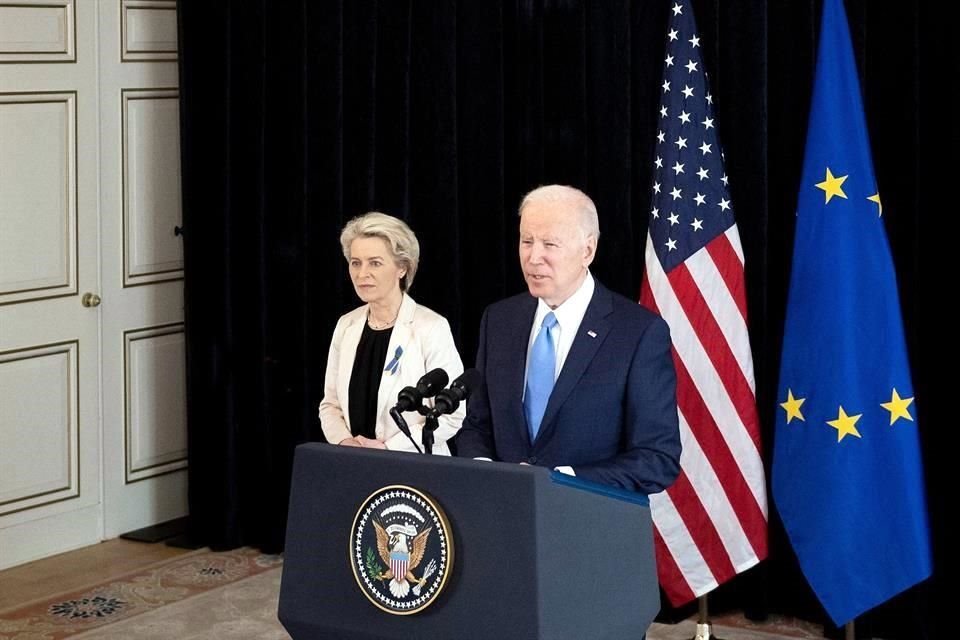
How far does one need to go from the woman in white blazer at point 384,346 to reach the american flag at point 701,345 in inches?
30.4

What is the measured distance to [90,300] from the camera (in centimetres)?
602

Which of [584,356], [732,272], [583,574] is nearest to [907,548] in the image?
[732,272]

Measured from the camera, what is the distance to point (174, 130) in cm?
634

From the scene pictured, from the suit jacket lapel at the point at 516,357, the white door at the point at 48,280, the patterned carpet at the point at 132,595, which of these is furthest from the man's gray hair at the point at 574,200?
the white door at the point at 48,280

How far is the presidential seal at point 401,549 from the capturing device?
7.92 ft

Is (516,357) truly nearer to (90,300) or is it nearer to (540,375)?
(540,375)

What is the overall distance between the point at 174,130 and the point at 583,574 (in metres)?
4.35

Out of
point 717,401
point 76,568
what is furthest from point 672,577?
point 76,568

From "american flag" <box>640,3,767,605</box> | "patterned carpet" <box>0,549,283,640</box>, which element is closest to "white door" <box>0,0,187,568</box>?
"patterned carpet" <box>0,549,283,640</box>

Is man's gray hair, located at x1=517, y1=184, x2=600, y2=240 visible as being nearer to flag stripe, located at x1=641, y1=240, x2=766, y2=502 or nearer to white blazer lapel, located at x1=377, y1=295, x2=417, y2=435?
white blazer lapel, located at x1=377, y1=295, x2=417, y2=435

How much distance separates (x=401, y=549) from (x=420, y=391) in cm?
30

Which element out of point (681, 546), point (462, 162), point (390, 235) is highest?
point (462, 162)

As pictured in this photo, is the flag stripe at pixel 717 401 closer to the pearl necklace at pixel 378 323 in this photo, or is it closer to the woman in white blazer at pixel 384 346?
the woman in white blazer at pixel 384 346

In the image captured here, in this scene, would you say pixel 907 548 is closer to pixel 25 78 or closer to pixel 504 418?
pixel 504 418
